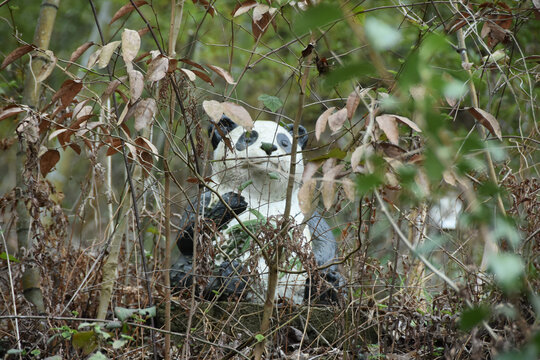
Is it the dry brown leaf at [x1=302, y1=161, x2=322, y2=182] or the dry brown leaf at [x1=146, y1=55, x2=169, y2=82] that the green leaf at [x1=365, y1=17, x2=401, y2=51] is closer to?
the dry brown leaf at [x1=302, y1=161, x2=322, y2=182]

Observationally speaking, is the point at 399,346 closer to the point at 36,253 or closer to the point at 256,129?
the point at 256,129

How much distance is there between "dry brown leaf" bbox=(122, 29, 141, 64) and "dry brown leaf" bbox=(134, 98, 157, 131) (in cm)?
14

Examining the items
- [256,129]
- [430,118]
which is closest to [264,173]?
[256,129]

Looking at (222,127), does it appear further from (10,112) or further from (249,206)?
(10,112)

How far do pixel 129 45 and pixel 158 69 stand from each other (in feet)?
0.42

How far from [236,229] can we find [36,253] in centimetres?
96

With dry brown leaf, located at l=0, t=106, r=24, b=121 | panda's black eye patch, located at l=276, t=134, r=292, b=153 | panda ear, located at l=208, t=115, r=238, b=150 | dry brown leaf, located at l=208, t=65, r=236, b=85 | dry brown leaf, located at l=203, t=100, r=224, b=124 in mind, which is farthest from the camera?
panda's black eye patch, located at l=276, t=134, r=292, b=153

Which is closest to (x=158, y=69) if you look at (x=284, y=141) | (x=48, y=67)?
(x=48, y=67)

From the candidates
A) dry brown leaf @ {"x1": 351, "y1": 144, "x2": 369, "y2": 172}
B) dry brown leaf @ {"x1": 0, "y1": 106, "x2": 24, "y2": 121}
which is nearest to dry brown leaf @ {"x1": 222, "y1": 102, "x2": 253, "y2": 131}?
dry brown leaf @ {"x1": 351, "y1": 144, "x2": 369, "y2": 172}

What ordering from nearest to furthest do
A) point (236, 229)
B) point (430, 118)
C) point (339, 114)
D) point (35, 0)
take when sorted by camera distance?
point (430, 118) → point (339, 114) → point (236, 229) → point (35, 0)

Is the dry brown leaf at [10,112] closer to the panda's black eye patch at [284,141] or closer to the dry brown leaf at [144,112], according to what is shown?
the dry brown leaf at [144,112]

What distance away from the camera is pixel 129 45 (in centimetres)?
191

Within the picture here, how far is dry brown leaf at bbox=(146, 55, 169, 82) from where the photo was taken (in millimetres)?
1853

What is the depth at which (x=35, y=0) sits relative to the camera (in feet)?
25.8
